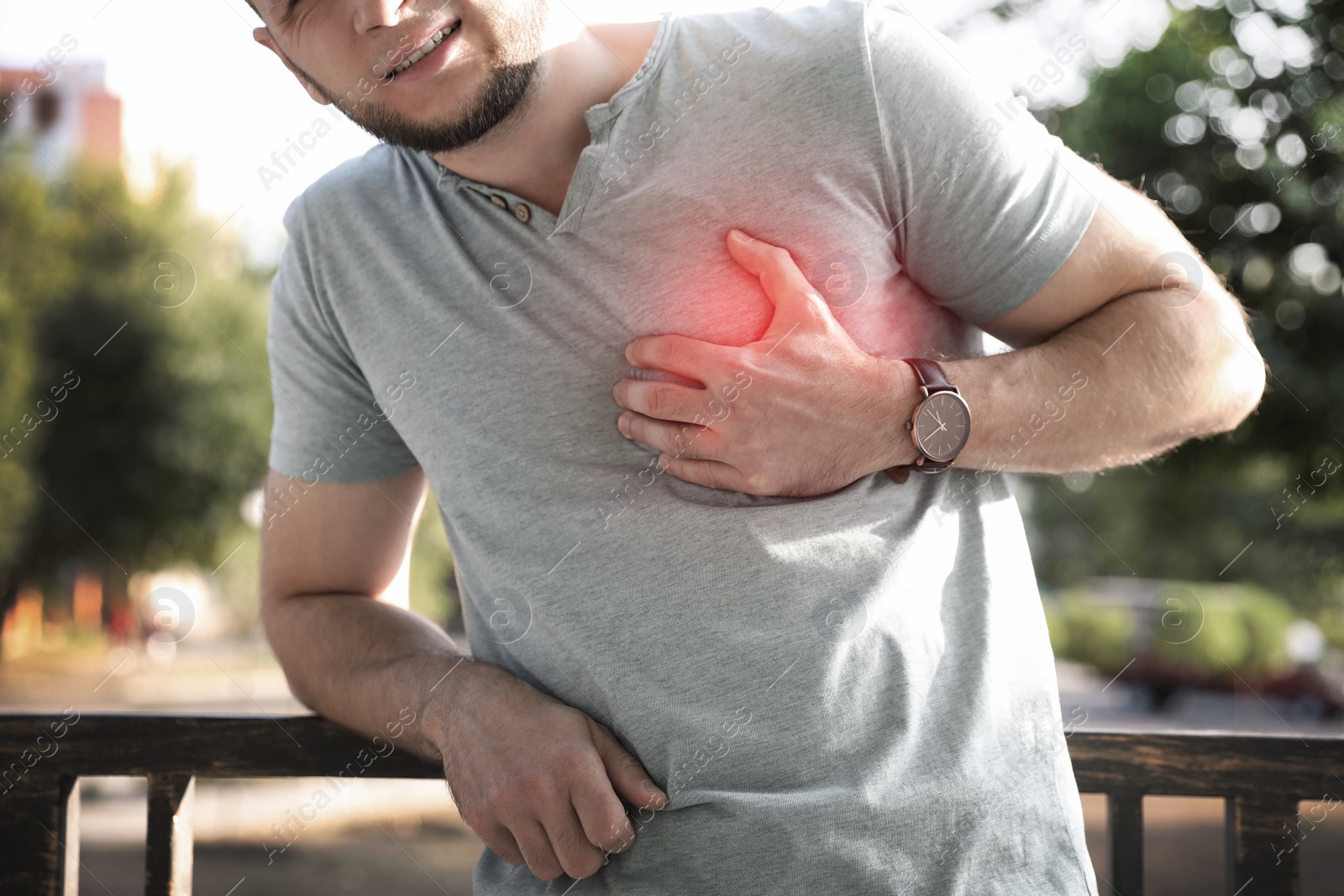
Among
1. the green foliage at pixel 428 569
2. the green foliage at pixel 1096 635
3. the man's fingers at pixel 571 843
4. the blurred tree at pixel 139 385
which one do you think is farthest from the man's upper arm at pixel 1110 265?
the green foliage at pixel 1096 635

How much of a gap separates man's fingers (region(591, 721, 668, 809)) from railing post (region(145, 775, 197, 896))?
74cm

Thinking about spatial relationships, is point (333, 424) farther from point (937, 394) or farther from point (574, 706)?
point (937, 394)

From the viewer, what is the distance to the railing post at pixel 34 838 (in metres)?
1.64

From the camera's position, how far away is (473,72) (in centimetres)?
137

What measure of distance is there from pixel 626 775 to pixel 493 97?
0.88m

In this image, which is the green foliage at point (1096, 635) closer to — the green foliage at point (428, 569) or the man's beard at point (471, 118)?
the green foliage at point (428, 569)

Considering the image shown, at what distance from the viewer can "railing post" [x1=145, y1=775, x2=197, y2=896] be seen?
1618 millimetres

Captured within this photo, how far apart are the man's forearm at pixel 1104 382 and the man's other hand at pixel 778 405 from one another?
126 mm

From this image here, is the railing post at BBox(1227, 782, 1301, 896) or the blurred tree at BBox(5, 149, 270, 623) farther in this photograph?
the blurred tree at BBox(5, 149, 270, 623)

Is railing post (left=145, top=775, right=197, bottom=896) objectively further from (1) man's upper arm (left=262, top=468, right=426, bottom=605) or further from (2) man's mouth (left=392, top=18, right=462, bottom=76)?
(2) man's mouth (left=392, top=18, right=462, bottom=76)

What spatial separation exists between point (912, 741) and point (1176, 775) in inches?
21.8

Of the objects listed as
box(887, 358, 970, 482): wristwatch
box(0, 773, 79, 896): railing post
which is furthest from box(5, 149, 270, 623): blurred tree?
box(887, 358, 970, 482): wristwatch

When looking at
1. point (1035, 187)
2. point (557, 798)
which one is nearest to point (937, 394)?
point (1035, 187)

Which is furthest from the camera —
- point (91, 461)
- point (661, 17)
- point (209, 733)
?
point (91, 461)
